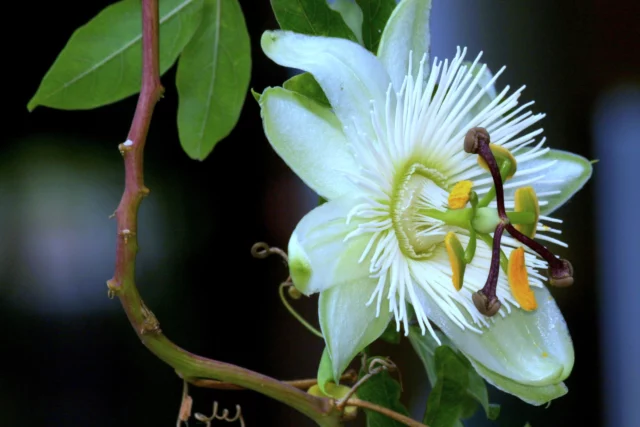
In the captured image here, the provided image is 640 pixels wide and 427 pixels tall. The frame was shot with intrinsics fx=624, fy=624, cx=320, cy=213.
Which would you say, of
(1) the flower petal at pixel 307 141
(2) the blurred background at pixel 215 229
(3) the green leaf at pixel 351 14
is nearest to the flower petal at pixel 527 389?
(1) the flower petal at pixel 307 141

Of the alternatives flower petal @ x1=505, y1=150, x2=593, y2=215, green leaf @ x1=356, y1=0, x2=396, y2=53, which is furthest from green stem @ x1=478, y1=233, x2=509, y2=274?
green leaf @ x1=356, y1=0, x2=396, y2=53

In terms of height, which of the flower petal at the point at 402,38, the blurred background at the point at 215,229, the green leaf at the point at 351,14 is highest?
the green leaf at the point at 351,14

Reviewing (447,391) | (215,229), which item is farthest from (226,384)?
(215,229)

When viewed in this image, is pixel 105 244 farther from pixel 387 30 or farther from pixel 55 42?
pixel 387 30

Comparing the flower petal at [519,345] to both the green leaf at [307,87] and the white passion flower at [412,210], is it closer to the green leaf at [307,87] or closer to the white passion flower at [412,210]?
the white passion flower at [412,210]

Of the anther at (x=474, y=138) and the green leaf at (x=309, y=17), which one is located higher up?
the green leaf at (x=309, y=17)

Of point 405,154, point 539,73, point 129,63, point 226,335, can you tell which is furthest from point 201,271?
point 405,154
